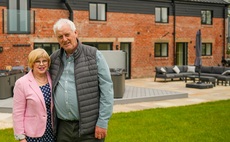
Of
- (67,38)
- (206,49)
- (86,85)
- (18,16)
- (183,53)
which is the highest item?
(18,16)

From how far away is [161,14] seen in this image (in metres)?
25.3

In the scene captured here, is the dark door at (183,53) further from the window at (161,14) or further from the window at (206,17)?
the window at (206,17)

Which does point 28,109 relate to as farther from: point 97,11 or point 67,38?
point 97,11

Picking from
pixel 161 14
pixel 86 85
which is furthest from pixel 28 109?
pixel 161 14

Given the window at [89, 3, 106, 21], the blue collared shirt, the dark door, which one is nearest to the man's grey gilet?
the blue collared shirt

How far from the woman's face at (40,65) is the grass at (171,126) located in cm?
407

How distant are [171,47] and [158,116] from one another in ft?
50.9

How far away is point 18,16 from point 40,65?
16.1 metres

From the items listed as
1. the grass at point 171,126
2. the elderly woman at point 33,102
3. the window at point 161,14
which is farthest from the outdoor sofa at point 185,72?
the elderly woman at point 33,102

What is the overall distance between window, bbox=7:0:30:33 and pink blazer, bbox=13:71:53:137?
52.1ft

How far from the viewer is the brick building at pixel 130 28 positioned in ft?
63.5

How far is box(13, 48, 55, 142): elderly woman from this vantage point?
12.8ft

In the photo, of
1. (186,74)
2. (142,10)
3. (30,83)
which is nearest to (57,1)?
(142,10)

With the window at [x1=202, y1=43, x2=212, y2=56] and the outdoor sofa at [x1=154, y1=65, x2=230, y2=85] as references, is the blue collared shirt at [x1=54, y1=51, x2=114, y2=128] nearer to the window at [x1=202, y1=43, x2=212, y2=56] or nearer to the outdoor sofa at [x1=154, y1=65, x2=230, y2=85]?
the outdoor sofa at [x1=154, y1=65, x2=230, y2=85]
